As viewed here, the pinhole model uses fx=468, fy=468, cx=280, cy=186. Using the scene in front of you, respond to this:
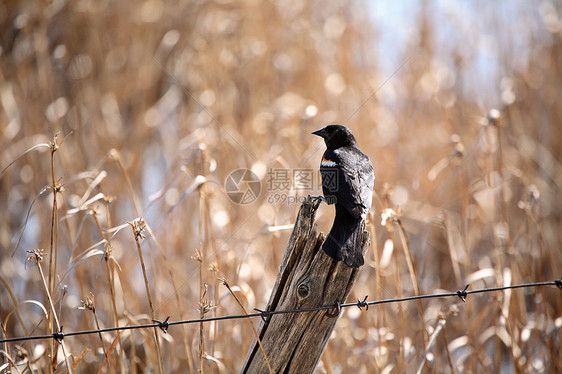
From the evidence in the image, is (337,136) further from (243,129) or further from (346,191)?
(243,129)

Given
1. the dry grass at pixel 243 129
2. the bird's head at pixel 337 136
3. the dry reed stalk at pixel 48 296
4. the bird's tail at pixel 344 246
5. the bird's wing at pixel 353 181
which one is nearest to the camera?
the bird's tail at pixel 344 246

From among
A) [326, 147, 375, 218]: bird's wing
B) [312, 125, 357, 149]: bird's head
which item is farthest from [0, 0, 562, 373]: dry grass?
[326, 147, 375, 218]: bird's wing

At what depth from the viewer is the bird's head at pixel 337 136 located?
3.09 metres

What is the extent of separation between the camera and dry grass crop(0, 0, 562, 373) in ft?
14.0

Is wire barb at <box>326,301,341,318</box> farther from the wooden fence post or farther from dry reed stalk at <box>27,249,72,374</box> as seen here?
dry reed stalk at <box>27,249,72,374</box>

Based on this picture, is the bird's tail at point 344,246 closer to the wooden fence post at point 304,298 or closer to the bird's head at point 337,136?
the wooden fence post at point 304,298

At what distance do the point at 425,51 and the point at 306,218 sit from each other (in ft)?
14.6

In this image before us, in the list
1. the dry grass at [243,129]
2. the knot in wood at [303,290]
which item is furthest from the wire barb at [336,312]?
the dry grass at [243,129]

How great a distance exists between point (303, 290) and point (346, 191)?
0.63m

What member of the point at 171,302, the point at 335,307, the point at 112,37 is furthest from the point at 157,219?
the point at 335,307

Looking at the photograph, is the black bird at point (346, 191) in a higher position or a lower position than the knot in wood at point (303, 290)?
higher

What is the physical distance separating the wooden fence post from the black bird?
0.06m

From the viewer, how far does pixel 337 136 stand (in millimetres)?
3092

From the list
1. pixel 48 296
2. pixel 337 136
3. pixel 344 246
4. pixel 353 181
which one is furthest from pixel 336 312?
pixel 337 136
